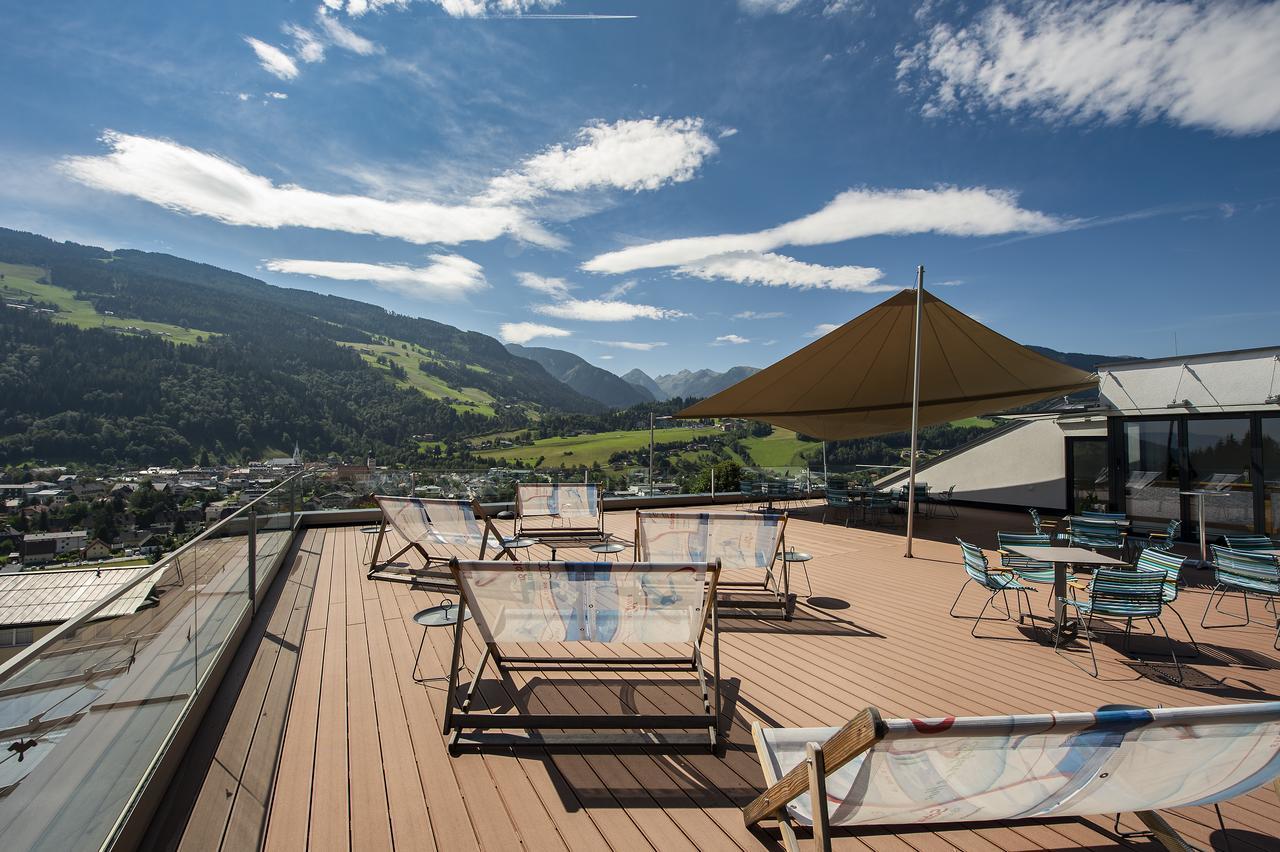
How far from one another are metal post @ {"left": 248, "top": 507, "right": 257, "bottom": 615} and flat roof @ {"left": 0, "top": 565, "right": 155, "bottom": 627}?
2.87 meters

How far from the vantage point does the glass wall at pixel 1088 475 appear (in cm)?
944

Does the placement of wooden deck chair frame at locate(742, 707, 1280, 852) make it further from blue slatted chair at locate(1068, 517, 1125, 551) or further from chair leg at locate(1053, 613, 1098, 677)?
blue slatted chair at locate(1068, 517, 1125, 551)

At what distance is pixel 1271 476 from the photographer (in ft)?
24.1

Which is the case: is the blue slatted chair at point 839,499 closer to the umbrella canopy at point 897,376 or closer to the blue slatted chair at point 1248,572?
the umbrella canopy at point 897,376

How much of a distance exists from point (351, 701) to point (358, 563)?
137 inches

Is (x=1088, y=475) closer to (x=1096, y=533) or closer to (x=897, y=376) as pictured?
(x=897, y=376)

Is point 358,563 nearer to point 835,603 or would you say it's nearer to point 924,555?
point 835,603

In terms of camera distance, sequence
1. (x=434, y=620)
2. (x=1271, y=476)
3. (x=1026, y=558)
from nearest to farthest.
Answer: (x=434, y=620), (x=1026, y=558), (x=1271, y=476)

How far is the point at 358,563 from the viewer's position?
5.88 metres

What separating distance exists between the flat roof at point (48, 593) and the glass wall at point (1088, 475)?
1425 centimetres

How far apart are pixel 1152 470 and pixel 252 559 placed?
12149 millimetres

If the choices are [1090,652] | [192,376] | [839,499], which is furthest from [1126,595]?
[192,376]

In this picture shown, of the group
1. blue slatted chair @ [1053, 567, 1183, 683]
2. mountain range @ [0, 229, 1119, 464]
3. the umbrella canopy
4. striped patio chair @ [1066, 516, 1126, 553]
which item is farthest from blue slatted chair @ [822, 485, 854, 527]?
mountain range @ [0, 229, 1119, 464]

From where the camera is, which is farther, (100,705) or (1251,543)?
(1251,543)
